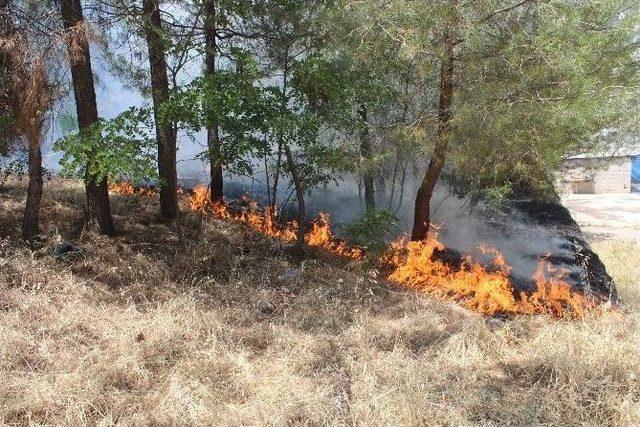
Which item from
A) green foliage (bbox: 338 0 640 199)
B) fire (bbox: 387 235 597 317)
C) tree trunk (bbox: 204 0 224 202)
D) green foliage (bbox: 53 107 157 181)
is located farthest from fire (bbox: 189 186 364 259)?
green foliage (bbox: 53 107 157 181)

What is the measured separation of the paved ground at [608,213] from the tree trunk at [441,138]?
10.1 meters

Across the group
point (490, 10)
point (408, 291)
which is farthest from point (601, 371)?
point (490, 10)

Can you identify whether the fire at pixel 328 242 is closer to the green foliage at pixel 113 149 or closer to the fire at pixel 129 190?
the fire at pixel 129 190

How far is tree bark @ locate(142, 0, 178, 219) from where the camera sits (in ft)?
24.6

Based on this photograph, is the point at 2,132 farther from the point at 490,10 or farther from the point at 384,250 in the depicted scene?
the point at 490,10

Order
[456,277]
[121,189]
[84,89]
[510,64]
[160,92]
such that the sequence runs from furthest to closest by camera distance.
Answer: [121,189]
[456,277]
[510,64]
[160,92]
[84,89]

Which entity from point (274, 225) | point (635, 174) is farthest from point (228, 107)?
point (635, 174)

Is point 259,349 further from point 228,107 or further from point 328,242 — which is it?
point 328,242

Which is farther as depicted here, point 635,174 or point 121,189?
point 635,174

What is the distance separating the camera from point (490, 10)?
7.55 m

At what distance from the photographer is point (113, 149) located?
21.5 feet

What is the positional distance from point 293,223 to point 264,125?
3870mm

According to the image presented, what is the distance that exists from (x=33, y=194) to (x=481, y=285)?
258 inches

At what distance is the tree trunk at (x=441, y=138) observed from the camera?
324 inches
